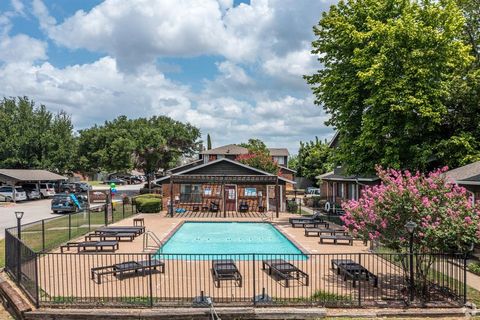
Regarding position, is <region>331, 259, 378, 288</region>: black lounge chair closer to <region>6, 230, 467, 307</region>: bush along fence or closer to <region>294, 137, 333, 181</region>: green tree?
<region>6, 230, 467, 307</region>: bush along fence

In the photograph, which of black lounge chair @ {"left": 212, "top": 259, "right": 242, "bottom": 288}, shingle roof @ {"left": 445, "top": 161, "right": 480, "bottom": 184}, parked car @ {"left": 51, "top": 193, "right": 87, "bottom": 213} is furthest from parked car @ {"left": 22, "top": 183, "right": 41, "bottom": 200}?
shingle roof @ {"left": 445, "top": 161, "right": 480, "bottom": 184}

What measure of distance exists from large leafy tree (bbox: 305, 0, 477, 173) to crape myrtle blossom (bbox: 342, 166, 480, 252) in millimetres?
10238

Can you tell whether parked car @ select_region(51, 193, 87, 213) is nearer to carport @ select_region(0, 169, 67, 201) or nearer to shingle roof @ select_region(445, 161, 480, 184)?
carport @ select_region(0, 169, 67, 201)

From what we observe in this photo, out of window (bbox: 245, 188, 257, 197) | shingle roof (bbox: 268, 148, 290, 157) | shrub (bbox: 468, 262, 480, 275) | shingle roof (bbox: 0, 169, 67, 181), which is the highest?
shingle roof (bbox: 268, 148, 290, 157)

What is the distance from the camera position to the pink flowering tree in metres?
9.87

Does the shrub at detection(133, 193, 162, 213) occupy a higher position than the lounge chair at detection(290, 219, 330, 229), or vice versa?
the shrub at detection(133, 193, 162, 213)

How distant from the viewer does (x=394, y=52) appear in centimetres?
2056

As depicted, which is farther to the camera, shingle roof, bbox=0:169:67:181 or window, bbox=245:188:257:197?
shingle roof, bbox=0:169:67:181

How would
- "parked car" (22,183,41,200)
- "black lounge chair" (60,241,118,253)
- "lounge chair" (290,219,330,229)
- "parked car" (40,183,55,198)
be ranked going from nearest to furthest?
"black lounge chair" (60,241,118,253) < "lounge chair" (290,219,330,229) < "parked car" (22,183,41,200) < "parked car" (40,183,55,198)

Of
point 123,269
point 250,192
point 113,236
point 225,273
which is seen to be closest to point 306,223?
point 250,192

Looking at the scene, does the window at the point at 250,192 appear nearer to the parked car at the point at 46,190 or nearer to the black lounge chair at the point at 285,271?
the black lounge chair at the point at 285,271

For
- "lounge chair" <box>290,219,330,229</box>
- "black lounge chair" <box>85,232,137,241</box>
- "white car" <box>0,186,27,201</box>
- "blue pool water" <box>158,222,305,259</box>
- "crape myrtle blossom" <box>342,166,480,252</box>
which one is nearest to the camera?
"crape myrtle blossom" <box>342,166,480,252</box>

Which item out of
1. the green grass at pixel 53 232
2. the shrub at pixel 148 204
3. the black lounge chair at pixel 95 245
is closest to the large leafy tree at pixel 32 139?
the shrub at pixel 148 204

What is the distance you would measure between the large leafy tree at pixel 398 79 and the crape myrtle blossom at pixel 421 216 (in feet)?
33.6
